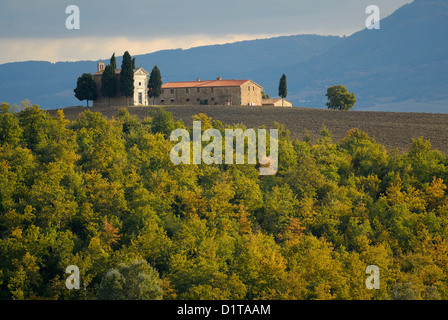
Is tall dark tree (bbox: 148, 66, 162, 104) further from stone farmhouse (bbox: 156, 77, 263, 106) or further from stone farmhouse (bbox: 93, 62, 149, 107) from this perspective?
stone farmhouse (bbox: 156, 77, 263, 106)

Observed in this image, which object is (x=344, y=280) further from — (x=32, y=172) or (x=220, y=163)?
(x=32, y=172)

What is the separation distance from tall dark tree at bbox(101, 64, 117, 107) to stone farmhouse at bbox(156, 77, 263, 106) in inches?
433

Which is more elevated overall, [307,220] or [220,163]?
[220,163]

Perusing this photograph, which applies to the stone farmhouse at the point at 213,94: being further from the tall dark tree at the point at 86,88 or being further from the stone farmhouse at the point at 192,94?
the tall dark tree at the point at 86,88

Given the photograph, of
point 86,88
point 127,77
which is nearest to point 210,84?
point 127,77

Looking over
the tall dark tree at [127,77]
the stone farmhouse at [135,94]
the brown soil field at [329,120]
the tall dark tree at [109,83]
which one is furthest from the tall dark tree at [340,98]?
the tall dark tree at [109,83]

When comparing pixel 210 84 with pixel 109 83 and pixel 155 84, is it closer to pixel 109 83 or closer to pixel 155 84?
pixel 155 84

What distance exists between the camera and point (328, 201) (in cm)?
7931

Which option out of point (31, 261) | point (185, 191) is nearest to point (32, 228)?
point (31, 261)

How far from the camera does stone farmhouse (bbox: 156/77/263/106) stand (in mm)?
117188

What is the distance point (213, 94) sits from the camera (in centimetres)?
11794

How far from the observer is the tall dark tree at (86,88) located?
112000 millimetres

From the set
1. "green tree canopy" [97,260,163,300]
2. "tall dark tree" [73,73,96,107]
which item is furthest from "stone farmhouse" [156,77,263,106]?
"green tree canopy" [97,260,163,300]
